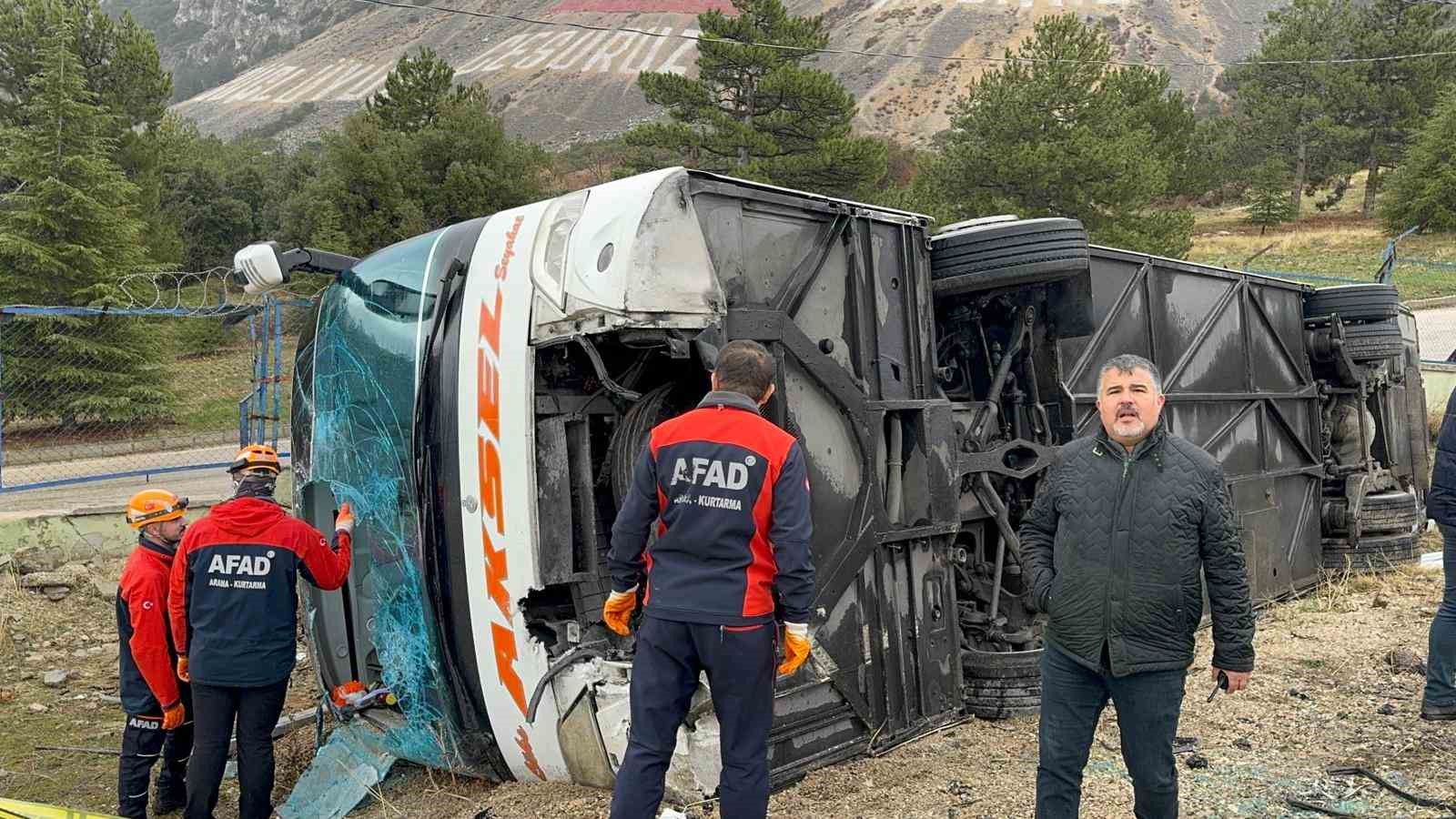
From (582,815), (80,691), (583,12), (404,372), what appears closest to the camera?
(582,815)

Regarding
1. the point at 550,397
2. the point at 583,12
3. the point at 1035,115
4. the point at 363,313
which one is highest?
the point at 583,12

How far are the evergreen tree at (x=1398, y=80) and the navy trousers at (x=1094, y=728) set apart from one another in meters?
41.0

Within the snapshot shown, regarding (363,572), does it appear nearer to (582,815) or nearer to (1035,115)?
(582,815)

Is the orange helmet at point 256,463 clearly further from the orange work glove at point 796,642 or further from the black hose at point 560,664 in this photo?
the orange work glove at point 796,642

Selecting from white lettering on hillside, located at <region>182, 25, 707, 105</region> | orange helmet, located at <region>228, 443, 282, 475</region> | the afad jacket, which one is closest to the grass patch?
the afad jacket

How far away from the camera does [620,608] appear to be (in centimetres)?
313

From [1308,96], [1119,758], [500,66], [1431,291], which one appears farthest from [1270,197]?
[500,66]

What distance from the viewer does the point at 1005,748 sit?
4.30m

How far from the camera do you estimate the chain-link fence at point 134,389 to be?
331 inches

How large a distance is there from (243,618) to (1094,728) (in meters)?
3.10

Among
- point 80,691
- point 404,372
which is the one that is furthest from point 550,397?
point 80,691

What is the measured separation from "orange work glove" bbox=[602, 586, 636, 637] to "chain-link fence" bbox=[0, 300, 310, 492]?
5.61 metres

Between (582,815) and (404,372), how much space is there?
5.91 ft

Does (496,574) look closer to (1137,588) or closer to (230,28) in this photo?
(1137,588)
